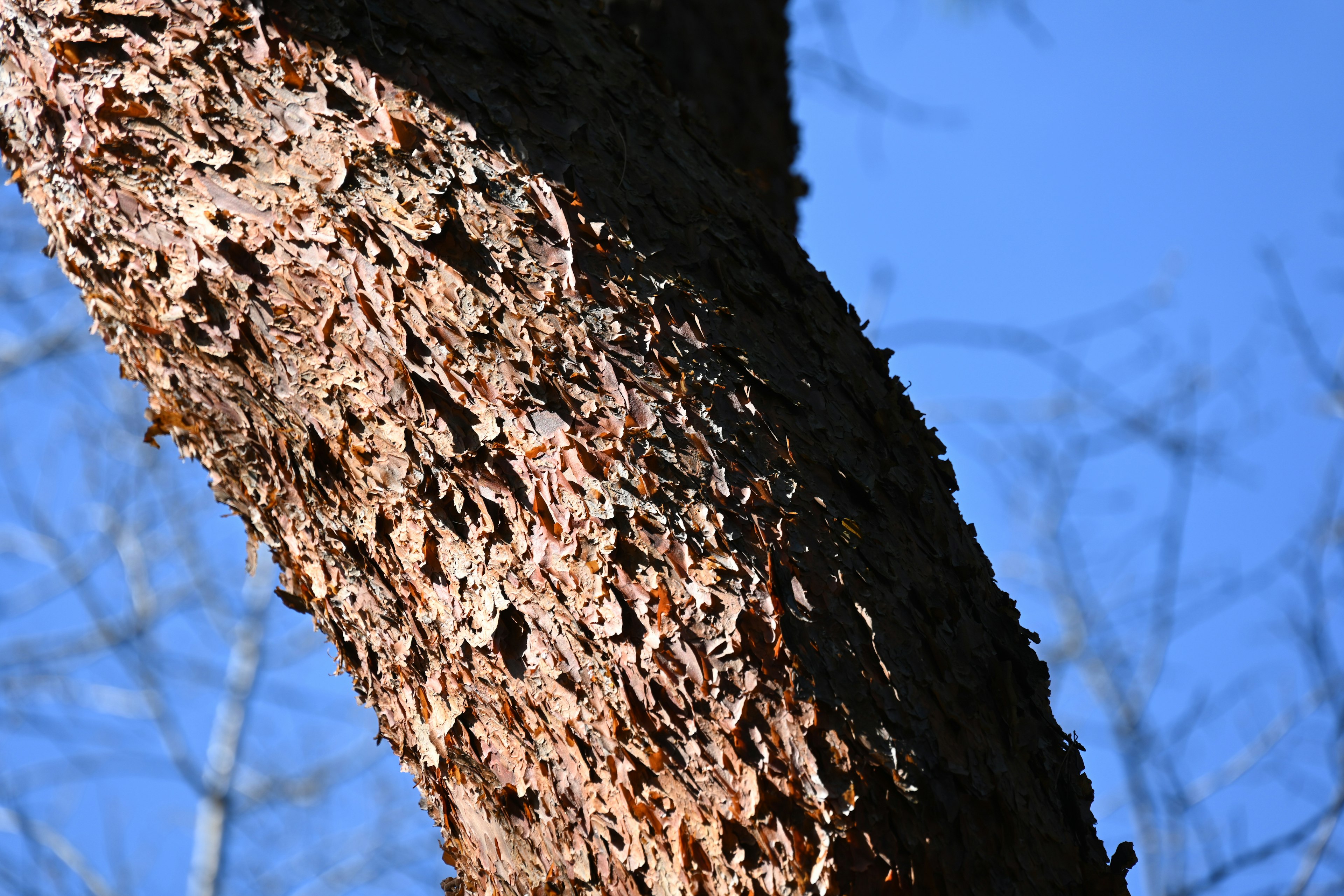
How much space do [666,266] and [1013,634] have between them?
1.80 feet

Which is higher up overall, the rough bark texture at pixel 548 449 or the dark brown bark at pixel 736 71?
the dark brown bark at pixel 736 71

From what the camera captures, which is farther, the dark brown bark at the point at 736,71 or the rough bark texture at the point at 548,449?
the dark brown bark at the point at 736,71

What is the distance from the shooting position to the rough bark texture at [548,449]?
911 mm

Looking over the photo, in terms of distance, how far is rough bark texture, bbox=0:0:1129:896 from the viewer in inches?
35.9

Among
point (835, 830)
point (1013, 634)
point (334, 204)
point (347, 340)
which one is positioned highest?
point (334, 204)

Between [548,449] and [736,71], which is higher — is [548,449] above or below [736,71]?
below

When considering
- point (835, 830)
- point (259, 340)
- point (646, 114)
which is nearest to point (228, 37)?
point (259, 340)

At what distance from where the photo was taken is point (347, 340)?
1.03 m

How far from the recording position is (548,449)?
0.97 m

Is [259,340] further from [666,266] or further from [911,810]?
[911,810]

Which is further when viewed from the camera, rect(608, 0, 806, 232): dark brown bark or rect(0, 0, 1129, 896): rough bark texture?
rect(608, 0, 806, 232): dark brown bark

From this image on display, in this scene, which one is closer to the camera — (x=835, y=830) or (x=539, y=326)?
(x=835, y=830)

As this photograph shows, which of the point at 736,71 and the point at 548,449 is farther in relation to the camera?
the point at 736,71

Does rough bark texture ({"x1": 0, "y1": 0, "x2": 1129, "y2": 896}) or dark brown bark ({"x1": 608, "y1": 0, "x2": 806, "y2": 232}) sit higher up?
dark brown bark ({"x1": 608, "y1": 0, "x2": 806, "y2": 232})
